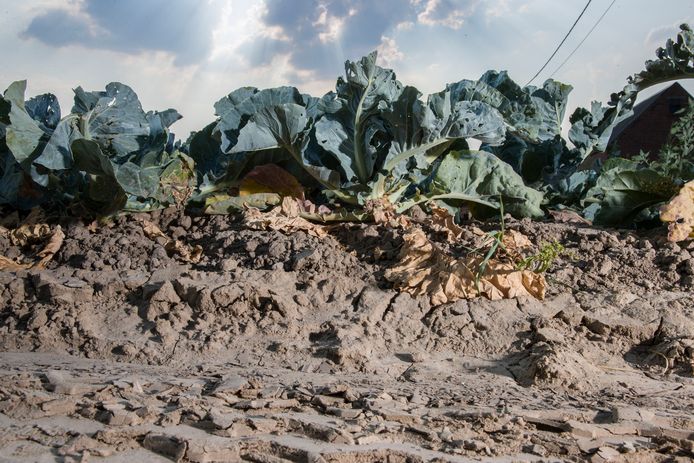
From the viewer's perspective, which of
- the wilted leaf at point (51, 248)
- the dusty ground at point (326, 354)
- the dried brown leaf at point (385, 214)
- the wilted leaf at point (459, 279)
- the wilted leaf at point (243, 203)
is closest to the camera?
the dusty ground at point (326, 354)

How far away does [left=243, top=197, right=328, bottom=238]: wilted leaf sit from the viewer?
536 centimetres

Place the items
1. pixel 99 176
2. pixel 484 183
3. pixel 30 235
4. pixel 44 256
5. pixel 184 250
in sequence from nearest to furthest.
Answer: pixel 184 250
pixel 44 256
pixel 99 176
pixel 30 235
pixel 484 183

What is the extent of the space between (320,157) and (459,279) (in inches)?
70.7

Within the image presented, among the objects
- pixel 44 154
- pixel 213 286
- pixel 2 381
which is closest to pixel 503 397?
pixel 213 286

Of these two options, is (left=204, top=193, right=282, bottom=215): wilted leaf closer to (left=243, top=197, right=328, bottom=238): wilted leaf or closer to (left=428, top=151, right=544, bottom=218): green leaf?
(left=243, top=197, right=328, bottom=238): wilted leaf

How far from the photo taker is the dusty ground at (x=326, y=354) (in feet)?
9.66

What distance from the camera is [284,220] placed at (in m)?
5.43

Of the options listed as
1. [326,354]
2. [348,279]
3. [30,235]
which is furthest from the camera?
[30,235]

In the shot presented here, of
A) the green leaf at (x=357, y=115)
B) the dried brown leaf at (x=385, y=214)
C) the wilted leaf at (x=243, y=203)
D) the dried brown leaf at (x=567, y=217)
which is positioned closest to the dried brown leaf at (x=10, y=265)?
the wilted leaf at (x=243, y=203)

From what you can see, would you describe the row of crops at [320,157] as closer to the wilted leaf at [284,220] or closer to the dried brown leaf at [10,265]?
the wilted leaf at [284,220]

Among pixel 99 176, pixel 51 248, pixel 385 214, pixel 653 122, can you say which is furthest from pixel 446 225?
pixel 653 122

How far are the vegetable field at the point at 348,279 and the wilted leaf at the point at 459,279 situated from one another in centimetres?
1

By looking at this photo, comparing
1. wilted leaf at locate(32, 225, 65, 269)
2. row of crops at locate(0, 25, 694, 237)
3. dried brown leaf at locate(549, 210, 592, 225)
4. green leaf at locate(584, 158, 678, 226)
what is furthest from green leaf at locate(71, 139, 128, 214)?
green leaf at locate(584, 158, 678, 226)

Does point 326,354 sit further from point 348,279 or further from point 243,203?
point 243,203
